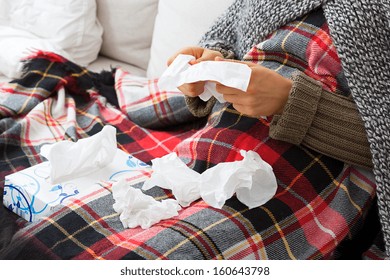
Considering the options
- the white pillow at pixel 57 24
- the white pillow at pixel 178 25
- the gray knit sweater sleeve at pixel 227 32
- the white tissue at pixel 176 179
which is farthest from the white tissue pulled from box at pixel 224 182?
the white pillow at pixel 57 24

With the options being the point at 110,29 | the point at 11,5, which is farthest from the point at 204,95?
the point at 11,5

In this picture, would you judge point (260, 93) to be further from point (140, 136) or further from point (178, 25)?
point (178, 25)

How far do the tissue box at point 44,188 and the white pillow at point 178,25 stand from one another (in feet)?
1.66

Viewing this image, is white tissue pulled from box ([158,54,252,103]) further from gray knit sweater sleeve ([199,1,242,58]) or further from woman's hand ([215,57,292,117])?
gray knit sweater sleeve ([199,1,242,58])

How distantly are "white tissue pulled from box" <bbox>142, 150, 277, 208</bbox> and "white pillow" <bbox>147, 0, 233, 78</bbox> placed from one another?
0.57 metres

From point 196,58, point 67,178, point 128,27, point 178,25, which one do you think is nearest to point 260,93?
point 196,58

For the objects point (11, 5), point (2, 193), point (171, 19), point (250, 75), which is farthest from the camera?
point (11, 5)

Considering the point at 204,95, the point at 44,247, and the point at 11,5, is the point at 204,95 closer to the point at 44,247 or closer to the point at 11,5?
the point at 44,247

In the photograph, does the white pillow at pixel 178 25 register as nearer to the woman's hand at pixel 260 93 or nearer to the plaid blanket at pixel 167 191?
the plaid blanket at pixel 167 191

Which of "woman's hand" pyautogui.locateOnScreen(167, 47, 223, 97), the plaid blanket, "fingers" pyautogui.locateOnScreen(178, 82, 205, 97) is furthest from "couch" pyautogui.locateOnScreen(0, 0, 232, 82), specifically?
"fingers" pyautogui.locateOnScreen(178, 82, 205, 97)

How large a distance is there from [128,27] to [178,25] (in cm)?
24

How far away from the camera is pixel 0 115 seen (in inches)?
56.3

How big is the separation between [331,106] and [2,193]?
672 mm
